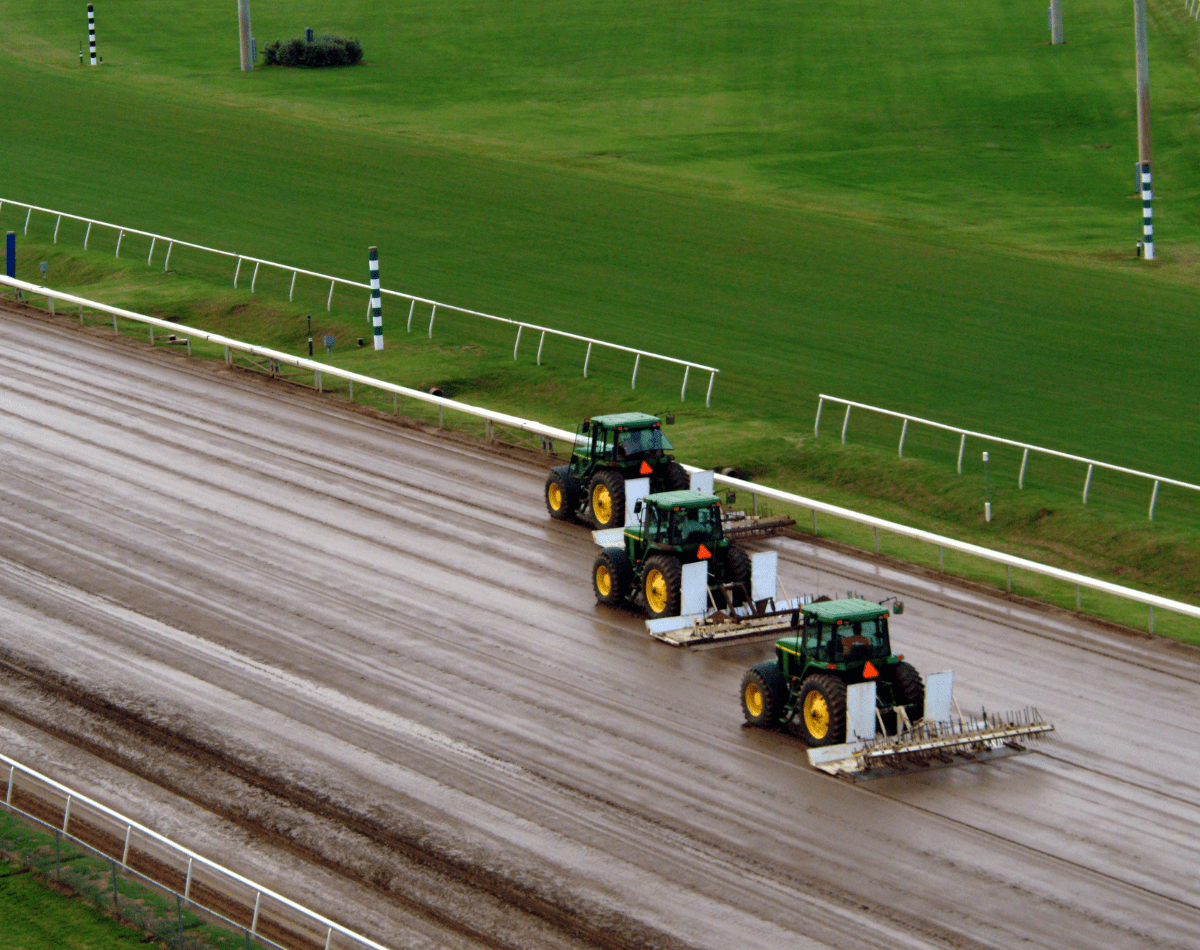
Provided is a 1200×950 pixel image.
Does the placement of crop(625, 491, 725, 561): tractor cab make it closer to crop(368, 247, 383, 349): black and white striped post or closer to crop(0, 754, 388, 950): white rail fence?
crop(0, 754, 388, 950): white rail fence

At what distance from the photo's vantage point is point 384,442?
2678 centimetres

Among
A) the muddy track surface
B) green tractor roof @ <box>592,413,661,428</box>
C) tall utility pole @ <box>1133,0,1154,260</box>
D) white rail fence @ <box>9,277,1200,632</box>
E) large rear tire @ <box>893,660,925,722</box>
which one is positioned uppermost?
tall utility pole @ <box>1133,0,1154,260</box>

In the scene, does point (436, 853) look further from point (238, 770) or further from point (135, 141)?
point (135, 141)

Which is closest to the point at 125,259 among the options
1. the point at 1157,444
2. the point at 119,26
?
the point at 1157,444

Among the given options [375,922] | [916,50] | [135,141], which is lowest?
[375,922]

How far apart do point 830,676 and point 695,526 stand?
13.3 ft

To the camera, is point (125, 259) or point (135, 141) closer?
point (125, 259)

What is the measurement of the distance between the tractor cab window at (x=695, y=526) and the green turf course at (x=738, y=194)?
563 centimetres

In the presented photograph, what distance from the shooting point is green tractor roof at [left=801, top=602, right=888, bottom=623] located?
16.4m

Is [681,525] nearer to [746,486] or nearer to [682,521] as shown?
[682,521]

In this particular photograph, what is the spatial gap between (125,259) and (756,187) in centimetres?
1732

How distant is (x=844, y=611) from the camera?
54.2 ft

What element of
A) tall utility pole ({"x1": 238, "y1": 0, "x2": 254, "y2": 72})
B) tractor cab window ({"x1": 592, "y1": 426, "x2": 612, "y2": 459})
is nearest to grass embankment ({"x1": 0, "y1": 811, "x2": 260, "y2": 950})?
tractor cab window ({"x1": 592, "y1": 426, "x2": 612, "y2": 459})

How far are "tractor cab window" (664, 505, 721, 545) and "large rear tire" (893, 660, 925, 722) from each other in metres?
3.84
